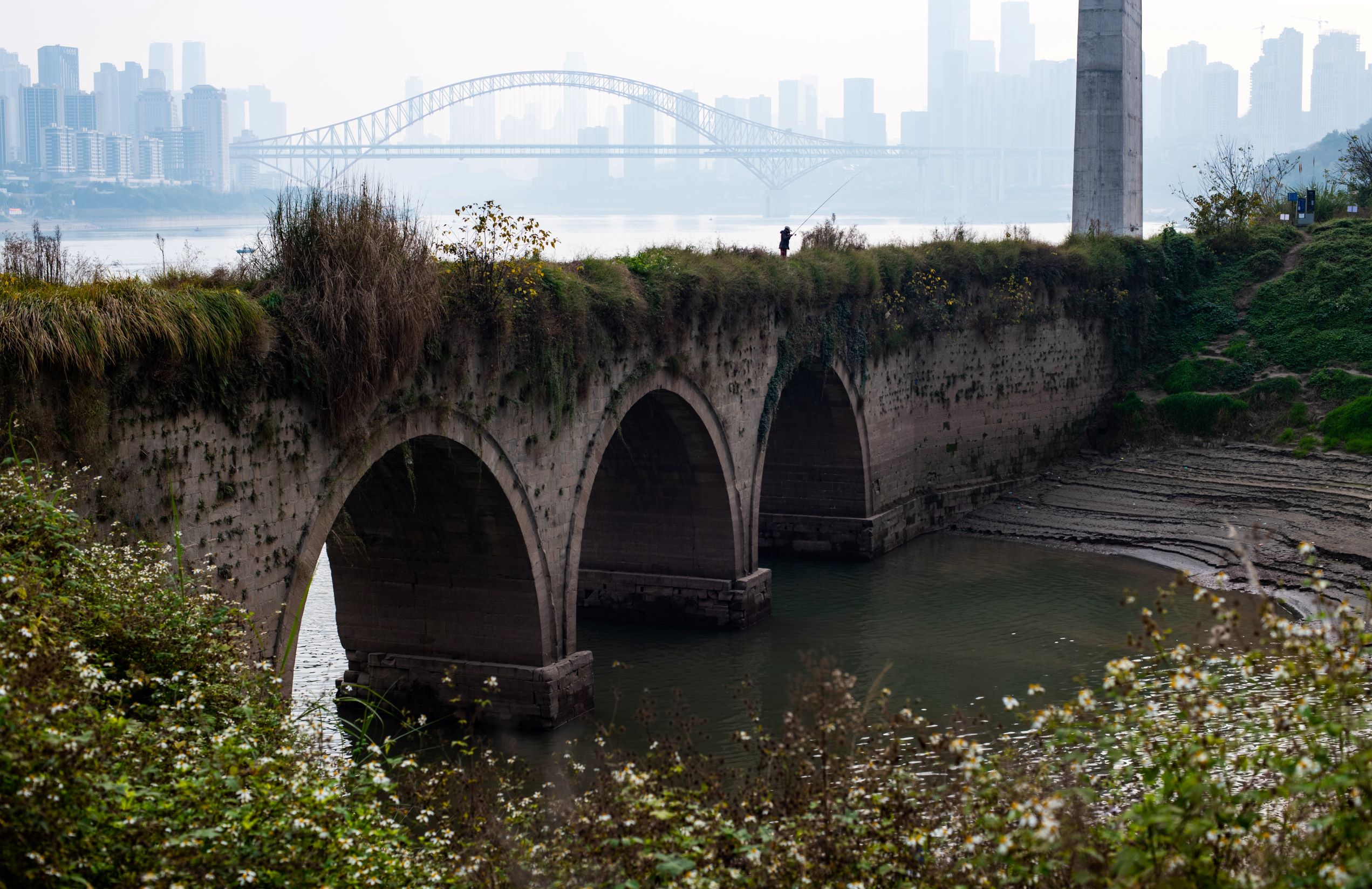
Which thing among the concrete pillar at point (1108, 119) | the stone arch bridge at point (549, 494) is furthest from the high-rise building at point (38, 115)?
the concrete pillar at point (1108, 119)

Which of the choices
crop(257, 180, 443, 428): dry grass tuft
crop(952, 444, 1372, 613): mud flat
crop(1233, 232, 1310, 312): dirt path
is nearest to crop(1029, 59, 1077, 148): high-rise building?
crop(1233, 232, 1310, 312): dirt path

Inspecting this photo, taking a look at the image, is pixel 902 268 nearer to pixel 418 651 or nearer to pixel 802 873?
pixel 418 651

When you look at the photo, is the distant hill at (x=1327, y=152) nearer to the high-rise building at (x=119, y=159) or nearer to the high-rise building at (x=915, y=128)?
the high-rise building at (x=915, y=128)

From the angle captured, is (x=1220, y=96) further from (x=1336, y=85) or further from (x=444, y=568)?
(x=444, y=568)

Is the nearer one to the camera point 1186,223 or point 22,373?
point 22,373

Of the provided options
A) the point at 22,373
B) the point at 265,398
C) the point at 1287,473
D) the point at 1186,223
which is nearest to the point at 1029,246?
the point at 1287,473

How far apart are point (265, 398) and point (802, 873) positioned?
6195 mm

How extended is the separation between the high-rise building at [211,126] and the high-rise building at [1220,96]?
9384 cm

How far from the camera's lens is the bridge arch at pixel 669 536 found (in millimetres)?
17344

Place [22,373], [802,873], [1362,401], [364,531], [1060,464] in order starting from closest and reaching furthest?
[802,873]
[22,373]
[364,531]
[1362,401]
[1060,464]

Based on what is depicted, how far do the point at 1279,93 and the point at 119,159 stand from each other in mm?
102478

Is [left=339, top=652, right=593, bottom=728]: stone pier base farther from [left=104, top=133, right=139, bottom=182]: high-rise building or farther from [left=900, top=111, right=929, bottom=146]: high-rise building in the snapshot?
[left=900, top=111, right=929, bottom=146]: high-rise building

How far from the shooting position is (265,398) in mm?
10242

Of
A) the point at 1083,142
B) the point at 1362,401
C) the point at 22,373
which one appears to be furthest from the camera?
the point at 1083,142
